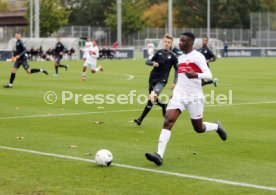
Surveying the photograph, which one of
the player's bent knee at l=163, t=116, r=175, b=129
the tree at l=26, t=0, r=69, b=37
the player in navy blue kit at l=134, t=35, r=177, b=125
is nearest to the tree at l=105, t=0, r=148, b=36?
the tree at l=26, t=0, r=69, b=37

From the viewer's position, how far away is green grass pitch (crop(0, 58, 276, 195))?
364 inches

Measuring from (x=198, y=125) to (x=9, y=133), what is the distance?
4.62 meters

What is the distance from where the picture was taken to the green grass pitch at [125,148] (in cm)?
923

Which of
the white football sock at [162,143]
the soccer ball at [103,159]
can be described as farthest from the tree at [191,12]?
the soccer ball at [103,159]

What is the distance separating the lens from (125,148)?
1228cm

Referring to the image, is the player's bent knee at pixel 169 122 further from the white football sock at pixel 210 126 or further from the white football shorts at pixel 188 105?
the white football sock at pixel 210 126

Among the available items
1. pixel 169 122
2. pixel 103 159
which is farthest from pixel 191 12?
pixel 103 159

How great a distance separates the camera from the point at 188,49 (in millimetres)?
10984

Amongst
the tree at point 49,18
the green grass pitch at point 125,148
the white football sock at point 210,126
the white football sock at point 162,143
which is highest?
the tree at point 49,18

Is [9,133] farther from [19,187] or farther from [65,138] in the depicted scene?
[19,187]

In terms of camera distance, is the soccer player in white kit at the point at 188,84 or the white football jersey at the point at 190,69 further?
the white football jersey at the point at 190,69

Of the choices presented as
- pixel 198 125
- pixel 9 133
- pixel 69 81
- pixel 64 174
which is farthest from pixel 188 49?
pixel 69 81

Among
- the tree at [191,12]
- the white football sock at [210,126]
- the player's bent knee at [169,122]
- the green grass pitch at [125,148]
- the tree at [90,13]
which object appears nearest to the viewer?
the green grass pitch at [125,148]

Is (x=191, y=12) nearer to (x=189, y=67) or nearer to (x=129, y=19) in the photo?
(x=129, y=19)
